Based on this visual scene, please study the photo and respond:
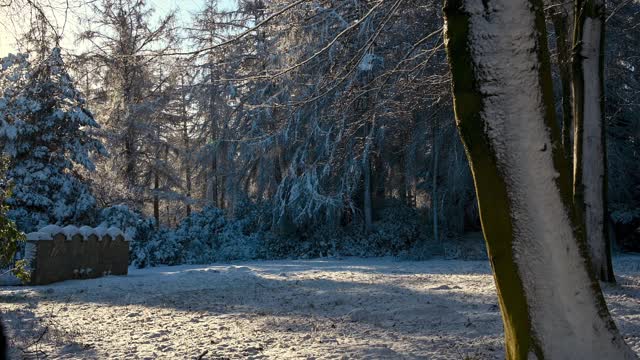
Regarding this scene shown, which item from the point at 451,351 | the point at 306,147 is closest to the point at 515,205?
the point at 451,351

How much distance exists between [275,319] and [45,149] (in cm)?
1517

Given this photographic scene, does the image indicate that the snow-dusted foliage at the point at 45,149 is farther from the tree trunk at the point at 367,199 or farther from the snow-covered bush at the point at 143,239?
the tree trunk at the point at 367,199

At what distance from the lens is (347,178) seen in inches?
773

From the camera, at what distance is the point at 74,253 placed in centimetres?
1312

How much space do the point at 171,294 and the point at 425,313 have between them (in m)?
5.17

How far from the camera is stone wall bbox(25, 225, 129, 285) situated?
1221 centimetres

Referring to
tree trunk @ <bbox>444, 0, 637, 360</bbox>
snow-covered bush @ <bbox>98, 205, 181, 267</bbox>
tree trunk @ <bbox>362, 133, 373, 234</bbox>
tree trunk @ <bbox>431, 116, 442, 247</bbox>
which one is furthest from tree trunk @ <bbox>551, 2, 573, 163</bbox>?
snow-covered bush @ <bbox>98, 205, 181, 267</bbox>

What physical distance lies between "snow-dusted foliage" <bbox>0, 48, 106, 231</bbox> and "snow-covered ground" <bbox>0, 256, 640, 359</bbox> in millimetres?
8123

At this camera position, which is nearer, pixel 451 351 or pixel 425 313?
pixel 451 351

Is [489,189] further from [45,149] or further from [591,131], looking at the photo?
[45,149]

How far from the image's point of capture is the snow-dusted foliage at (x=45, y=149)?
18000 mm

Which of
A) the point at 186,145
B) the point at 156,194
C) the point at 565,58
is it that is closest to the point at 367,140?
the point at 565,58

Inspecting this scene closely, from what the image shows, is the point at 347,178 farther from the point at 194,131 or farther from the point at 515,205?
the point at 515,205

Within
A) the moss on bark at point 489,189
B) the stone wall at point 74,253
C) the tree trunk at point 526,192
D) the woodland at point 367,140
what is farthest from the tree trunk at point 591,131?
the stone wall at point 74,253
